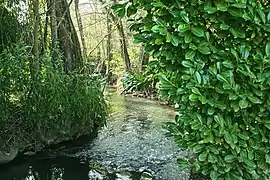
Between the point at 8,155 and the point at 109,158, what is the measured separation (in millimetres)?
1313

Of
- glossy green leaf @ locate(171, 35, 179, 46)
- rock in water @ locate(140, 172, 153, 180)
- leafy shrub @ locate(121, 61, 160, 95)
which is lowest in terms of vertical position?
rock in water @ locate(140, 172, 153, 180)

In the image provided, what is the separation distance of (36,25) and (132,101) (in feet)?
19.1

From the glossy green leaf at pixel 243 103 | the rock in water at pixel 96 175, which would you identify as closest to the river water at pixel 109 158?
the rock in water at pixel 96 175

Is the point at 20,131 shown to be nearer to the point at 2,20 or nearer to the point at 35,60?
the point at 35,60

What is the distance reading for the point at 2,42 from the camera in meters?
4.36

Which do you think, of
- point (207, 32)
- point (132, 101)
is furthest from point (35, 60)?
point (132, 101)

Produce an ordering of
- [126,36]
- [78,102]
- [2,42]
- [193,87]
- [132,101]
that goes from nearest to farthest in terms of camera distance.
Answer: [193,87] < [2,42] < [78,102] < [132,101] < [126,36]

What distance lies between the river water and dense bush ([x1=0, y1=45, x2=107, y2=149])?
0.30 meters

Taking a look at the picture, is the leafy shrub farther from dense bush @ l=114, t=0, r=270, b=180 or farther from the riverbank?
dense bush @ l=114, t=0, r=270, b=180

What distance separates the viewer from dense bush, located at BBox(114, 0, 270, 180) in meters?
2.05

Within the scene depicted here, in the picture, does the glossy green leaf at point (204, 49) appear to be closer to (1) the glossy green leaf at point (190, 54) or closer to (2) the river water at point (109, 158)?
(1) the glossy green leaf at point (190, 54)

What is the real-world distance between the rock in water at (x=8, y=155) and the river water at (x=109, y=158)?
79 mm

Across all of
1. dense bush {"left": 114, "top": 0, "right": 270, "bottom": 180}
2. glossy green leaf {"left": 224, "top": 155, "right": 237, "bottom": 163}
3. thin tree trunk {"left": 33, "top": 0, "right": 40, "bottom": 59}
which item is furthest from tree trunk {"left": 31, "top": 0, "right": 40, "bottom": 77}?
glossy green leaf {"left": 224, "top": 155, "right": 237, "bottom": 163}

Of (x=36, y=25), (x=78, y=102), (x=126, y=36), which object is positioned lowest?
(x=78, y=102)
